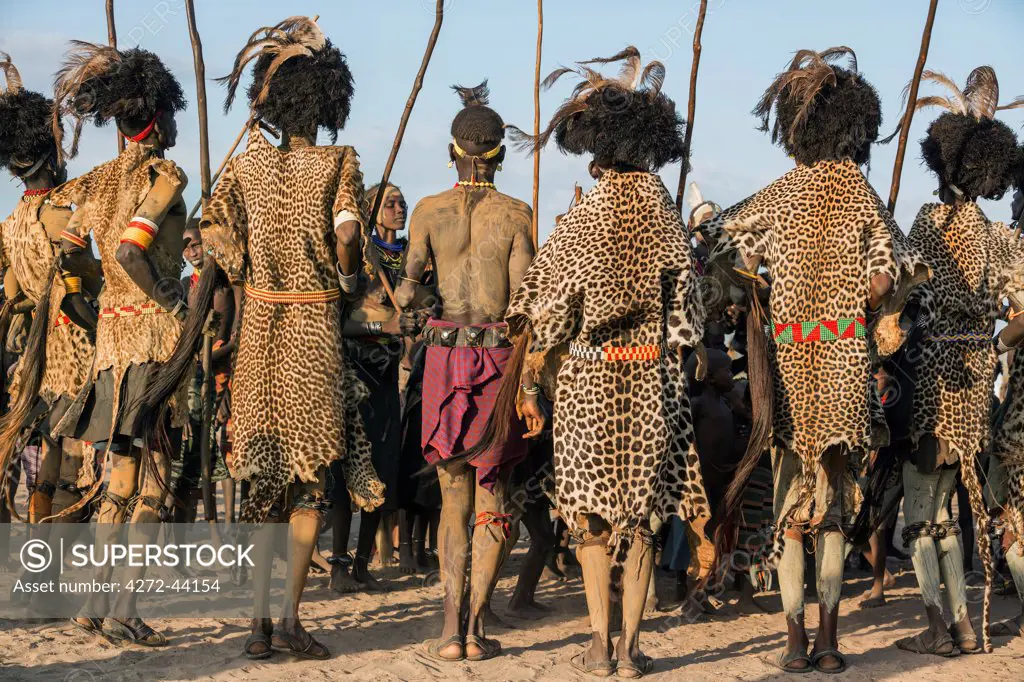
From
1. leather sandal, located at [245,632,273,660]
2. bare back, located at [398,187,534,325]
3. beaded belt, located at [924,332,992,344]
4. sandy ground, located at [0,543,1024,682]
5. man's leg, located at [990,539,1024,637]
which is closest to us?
sandy ground, located at [0,543,1024,682]

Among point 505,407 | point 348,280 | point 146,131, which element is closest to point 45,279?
point 146,131

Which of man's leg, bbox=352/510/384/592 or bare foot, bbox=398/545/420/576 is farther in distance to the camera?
bare foot, bbox=398/545/420/576

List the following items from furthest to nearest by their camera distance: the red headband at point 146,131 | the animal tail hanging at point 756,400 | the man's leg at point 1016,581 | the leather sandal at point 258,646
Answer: the man's leg at point 1016,581
the red headband at point 146,131
the animal tail hanging at point 756,400
the leather sandal at point 258,646

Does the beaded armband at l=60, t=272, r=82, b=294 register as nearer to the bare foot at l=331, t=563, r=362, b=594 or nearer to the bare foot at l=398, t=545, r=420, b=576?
the bare foot at l=331, t=563, r=362, b=594

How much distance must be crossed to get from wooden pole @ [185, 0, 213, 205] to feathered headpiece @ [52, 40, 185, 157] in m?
0.55

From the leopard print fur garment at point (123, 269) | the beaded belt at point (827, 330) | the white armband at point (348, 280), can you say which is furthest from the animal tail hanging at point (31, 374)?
the beaded belt at point (827, 330)

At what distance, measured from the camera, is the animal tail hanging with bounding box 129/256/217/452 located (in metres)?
5.83

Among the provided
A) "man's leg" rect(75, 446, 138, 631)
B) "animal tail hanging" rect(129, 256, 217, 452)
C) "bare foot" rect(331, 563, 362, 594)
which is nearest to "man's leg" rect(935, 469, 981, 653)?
"bare foot" rect(331, 563, 362, 594)

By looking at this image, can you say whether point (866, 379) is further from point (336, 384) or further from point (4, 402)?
point (4, 402)

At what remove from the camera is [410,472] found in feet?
24.3

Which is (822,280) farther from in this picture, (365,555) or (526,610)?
(365,555)

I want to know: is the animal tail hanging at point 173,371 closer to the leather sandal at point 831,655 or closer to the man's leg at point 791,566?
the man's leg at point 791,566

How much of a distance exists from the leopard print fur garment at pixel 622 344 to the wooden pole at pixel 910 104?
2.47 metres

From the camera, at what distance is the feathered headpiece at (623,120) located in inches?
219
